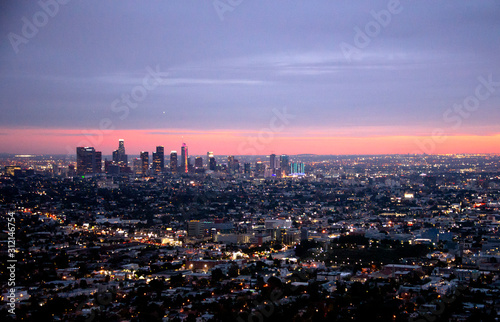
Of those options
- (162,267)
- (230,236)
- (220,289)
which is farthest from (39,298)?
(230,236)

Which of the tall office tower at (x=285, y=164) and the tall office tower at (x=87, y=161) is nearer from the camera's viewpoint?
the tall office tower at (x=87, y=161)

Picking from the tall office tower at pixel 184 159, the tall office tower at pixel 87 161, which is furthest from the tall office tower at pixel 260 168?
the tall office tower at pixel 87 161

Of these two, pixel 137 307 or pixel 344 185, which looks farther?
pixel 344 185

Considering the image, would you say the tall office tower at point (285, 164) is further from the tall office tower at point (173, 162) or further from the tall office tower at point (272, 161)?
the tall office tower at point (173, 162)

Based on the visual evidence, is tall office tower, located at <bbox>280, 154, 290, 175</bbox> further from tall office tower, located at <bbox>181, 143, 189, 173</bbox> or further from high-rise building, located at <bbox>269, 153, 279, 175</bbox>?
tall office tower, located at <bbox>181, 143, 189, 173</bbox>

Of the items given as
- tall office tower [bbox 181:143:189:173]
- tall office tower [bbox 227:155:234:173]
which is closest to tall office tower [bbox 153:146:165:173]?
tall office tower [bbox 181:143:189:173]

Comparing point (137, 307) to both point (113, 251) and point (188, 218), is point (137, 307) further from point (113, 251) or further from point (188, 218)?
point (188, 218)
